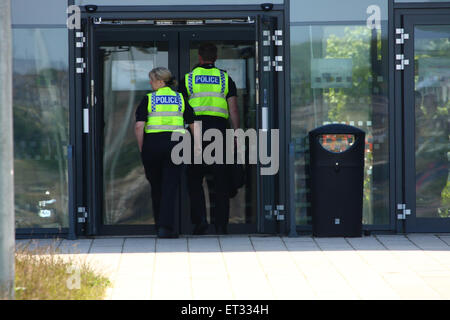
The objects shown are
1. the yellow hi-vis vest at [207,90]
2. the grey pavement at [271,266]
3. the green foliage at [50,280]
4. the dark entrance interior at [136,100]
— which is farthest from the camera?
the dark entrance interior at [136,100]

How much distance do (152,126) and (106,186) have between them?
3.51 ft

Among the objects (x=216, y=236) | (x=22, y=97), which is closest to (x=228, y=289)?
(x=216, y=236)

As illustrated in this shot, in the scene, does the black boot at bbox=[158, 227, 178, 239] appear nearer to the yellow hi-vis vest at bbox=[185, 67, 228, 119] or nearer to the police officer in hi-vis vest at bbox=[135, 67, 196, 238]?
the police officer in hi-vis vest at bbox=[135, 67, 196, 238]

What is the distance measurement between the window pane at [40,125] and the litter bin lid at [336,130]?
8.69 feet

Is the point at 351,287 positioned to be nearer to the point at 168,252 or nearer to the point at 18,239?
the point at 168,252

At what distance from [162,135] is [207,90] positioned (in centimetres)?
70

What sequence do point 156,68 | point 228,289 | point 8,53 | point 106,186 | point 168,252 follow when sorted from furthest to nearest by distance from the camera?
point 106,186
point 156,68
point 168,252
point 228,289
point 8,53

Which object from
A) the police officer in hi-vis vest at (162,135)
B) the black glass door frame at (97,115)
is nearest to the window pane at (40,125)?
the black glass door frame at (97,115)

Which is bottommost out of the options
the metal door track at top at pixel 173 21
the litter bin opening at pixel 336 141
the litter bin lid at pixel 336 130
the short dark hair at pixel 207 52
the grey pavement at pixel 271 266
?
the grey pavement at pixel 271 266

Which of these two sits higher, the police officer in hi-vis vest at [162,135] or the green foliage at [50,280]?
the police officer in hi-vis vest at [162,135]

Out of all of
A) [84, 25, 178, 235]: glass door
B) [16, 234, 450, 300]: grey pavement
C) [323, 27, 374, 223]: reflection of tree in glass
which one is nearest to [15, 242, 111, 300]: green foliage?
[16, 234, 450, 300]: grey pavement

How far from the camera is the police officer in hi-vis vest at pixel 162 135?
32.2 ft

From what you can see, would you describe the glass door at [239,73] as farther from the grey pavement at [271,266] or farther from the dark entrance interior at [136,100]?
the grey pavement at [271,266]

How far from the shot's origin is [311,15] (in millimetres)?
10273
